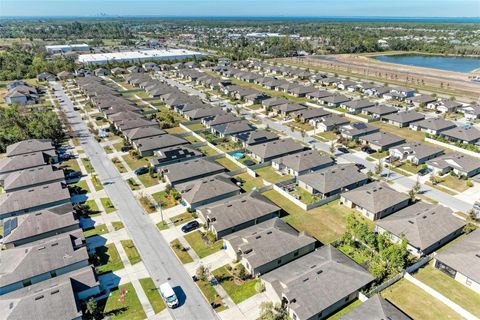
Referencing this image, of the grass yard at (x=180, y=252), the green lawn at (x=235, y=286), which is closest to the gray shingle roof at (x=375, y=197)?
the green lawn at (x=235, y=286)

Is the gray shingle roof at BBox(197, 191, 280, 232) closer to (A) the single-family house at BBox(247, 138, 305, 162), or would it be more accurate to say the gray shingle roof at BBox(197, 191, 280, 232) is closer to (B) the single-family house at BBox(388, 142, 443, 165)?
(A) the single-family house at BBox(247, 138, 305, 162)

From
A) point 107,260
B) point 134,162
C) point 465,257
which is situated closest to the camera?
point 465,257

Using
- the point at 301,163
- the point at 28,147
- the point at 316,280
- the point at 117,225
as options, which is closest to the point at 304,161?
the point at 301,163

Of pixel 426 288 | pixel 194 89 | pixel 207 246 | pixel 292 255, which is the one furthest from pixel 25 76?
pixel 426 288

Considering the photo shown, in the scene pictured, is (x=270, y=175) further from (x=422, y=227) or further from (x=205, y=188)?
(x=422, y=227)

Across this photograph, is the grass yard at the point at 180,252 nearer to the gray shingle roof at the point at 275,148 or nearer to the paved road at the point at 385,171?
the gray shingle roof at the point at 275,148
